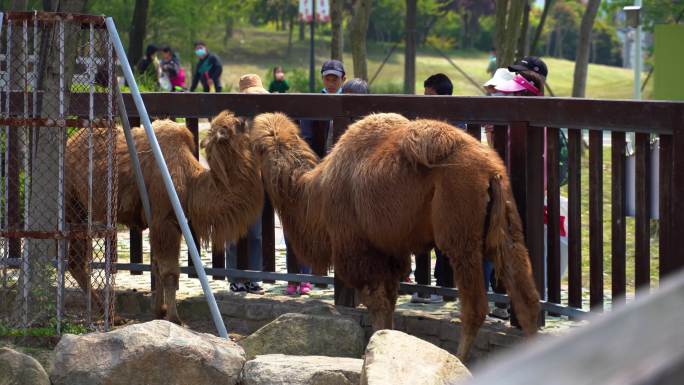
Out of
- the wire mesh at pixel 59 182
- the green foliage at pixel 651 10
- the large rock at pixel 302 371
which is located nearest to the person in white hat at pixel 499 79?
the wire mesh at pixel 59 182

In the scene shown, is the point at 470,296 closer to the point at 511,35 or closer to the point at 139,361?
the point at 139,361

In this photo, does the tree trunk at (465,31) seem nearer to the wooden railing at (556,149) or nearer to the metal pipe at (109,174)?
the wooden railing at (556,149)

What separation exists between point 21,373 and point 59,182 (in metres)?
1.55

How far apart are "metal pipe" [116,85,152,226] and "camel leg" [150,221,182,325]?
0.39 feet

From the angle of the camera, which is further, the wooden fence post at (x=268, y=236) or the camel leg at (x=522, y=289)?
the wooden fence post at (x=268, y=236)

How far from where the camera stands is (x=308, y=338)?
626cm

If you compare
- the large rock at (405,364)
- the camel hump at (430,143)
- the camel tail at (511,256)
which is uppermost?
the camel hump at (430,143)

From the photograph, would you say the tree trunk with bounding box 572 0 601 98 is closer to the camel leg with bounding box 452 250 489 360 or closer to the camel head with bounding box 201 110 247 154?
the camel head with bounding box 201 110 247 154

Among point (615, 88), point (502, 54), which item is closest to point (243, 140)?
point (502, 54)

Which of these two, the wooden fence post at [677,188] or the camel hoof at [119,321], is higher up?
the wooden fence post at [677,188]

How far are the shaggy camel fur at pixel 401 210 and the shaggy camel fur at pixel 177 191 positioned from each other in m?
0.26

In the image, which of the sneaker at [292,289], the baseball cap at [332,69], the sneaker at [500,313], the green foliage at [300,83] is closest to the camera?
the sneaker at [500,313]

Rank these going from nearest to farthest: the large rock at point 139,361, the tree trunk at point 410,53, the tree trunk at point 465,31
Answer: the large rock at point 139,361 → the tree trunk at point 410,53 → the tree trunk at point 465,31

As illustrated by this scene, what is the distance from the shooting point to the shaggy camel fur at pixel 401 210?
5.96 meters
